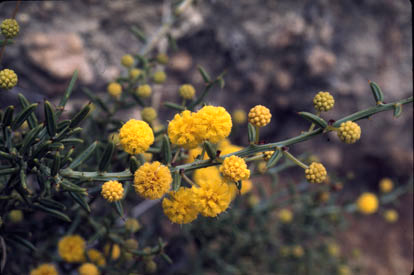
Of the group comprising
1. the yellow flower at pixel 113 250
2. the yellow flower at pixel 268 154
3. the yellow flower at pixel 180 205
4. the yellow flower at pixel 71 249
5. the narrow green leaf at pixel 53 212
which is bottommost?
the yellow flower at pixel 113 250

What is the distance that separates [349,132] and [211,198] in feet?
2.78

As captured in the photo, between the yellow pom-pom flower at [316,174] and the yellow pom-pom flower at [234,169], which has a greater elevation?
the yellow pom-pom flower at [234,169]

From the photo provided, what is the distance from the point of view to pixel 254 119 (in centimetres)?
203

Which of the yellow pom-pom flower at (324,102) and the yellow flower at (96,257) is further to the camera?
the yellow flower at (96,257)

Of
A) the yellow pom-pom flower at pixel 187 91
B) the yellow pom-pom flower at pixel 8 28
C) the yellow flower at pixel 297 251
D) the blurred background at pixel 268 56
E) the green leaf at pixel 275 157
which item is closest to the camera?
the green leaf at pixel 275 157

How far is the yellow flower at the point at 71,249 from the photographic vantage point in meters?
2.63

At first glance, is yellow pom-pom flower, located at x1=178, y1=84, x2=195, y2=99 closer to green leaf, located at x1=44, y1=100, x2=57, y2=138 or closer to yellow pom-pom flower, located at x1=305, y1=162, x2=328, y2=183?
green leaf, located at x1=44, y1=100, x2=57, y2=138

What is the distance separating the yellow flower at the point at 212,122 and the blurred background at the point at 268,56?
2.11m

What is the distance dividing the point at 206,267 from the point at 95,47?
9.32 ft

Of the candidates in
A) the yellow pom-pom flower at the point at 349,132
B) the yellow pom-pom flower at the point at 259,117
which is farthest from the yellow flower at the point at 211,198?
the yellow pom-pom flower at the point at 349,132

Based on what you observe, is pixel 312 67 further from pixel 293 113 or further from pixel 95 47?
pixel 95 47

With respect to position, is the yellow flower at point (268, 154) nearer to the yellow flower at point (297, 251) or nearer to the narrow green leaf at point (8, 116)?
the narrow green leaf at point (8, 116)

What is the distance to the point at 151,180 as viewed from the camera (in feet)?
6.25

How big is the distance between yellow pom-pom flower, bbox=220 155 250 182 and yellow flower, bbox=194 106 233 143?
0.16 metres
